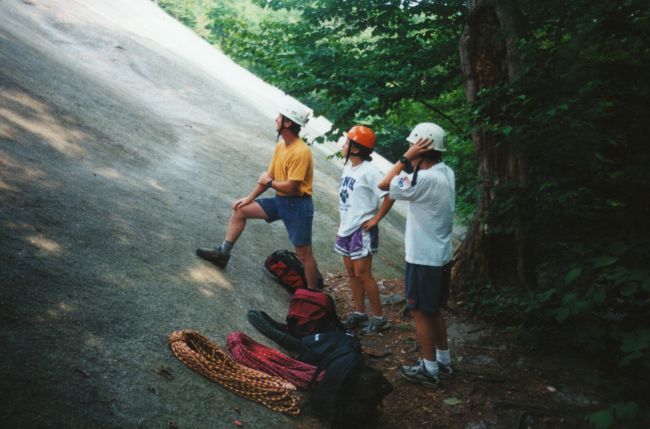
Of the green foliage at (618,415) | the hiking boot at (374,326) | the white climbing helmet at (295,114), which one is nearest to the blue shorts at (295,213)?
the white climbing helmet at (295,114)

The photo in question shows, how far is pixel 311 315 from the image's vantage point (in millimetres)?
5020

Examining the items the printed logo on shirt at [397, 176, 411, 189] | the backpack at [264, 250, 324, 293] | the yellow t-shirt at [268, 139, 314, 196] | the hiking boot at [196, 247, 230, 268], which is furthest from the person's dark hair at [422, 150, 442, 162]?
the hiking boot at [196, 247, 230, 268]

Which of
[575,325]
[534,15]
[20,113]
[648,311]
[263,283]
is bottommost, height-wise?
[263,283]

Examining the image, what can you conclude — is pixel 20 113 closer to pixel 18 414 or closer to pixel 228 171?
pixel 228 171

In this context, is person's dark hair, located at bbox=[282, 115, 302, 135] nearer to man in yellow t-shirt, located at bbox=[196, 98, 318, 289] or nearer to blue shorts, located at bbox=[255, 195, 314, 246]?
man in yellow t-shirt, located at bbox=[196, 98, 318, 289]

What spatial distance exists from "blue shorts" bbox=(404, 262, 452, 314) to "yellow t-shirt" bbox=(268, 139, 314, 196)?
5.58ft

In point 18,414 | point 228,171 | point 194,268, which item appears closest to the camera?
point 18,414

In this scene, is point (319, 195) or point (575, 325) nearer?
point (575, 325)

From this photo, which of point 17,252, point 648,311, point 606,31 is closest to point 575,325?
point 648,311

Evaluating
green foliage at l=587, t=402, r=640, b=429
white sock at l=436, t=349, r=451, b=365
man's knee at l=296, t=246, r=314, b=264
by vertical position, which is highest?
green foliage at l=587, t=402, r=640, b=429

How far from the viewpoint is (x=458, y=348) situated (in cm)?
557

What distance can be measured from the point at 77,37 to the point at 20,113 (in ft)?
29.2

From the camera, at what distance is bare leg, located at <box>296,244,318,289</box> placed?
575cm

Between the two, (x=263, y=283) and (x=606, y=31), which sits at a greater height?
(x=606, y=31)
